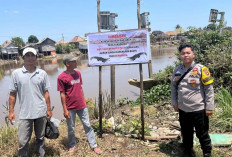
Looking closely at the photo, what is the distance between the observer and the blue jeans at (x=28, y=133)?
2979 mm

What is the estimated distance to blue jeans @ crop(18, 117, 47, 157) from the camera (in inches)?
117

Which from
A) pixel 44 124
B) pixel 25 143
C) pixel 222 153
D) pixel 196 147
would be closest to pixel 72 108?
pixel 44 124

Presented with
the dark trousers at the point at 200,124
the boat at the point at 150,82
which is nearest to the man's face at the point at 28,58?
the dark trousers at the point at 200,124

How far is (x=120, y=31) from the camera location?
3.87 metres

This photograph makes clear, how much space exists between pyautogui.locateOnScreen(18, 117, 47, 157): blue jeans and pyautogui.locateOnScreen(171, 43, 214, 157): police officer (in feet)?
7.48

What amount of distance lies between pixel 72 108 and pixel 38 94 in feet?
2.23

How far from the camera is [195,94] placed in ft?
Answer: 9.64

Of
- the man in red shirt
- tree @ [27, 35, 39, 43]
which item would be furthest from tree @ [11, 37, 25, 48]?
the man in red shirt

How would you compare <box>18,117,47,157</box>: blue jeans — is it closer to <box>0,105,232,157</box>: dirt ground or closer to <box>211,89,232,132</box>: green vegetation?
<box>0,105,232,157</box>: dirt ground

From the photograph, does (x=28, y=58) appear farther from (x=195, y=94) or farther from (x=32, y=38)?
(x=32, y=38)

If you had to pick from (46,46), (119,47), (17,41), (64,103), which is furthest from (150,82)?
(17,41)

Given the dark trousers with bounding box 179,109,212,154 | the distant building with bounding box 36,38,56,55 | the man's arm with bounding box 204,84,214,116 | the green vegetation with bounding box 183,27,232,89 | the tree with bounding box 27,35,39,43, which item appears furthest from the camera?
the tree with bounding box 27,35,39,43

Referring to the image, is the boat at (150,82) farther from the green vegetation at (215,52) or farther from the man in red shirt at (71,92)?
the man in red shirt at (71,92)

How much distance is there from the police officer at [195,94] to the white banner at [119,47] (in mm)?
960
